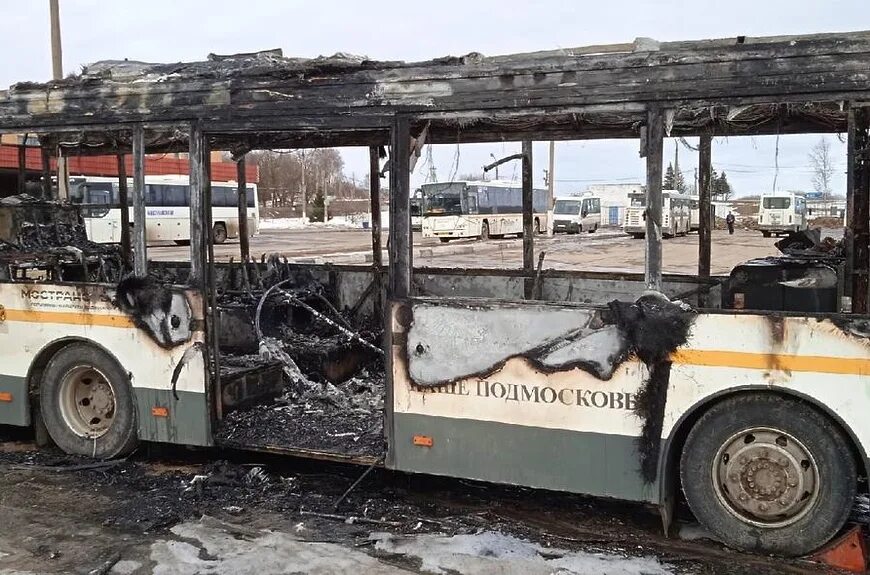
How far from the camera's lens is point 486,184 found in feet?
125

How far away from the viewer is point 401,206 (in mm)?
4992

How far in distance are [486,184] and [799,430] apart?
1356 inches

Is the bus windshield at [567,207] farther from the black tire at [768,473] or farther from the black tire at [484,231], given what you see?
the black tire at [768,473]

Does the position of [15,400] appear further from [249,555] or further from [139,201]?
[249,555]

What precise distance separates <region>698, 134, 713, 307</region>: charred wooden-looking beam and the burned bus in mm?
69

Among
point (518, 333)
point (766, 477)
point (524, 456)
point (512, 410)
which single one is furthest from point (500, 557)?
point (766, 477)

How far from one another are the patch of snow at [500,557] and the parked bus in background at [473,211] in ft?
98.3

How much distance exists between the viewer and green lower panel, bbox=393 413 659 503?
4.53m

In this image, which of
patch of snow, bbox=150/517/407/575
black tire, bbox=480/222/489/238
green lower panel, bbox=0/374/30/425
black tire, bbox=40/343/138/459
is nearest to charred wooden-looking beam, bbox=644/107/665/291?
patch of snow, bbox=150/517/407/575

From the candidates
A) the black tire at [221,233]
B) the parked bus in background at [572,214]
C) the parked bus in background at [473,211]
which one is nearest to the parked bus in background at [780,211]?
the parked bus in background at [572,214]

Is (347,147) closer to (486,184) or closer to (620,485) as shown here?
(620,485)

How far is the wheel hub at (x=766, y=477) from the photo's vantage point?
4.22 meters

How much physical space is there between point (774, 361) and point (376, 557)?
2.42 m

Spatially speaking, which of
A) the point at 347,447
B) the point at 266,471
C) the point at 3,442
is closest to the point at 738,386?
the point at 347,447
